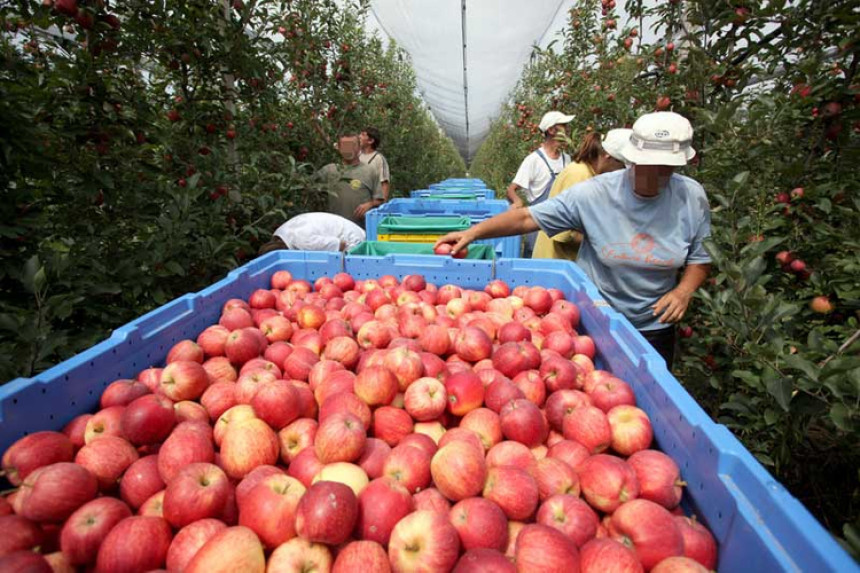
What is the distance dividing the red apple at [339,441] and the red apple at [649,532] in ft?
2.51

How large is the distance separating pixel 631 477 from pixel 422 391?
73cm

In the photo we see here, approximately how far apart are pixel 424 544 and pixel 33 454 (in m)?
1.13

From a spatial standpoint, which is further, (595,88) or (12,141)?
(595,88)

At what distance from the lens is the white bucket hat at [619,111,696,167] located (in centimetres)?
220

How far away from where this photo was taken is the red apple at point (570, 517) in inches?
47.5

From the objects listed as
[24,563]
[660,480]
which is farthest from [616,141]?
[24,563]

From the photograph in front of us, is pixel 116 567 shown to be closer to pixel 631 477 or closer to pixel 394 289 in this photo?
pixel 631 477

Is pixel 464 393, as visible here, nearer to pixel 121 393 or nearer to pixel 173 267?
pixel 121 393

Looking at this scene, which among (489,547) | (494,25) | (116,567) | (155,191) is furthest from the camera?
(494,25)

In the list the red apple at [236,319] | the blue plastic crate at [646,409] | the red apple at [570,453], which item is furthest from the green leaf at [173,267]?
the red apple at [570,453]

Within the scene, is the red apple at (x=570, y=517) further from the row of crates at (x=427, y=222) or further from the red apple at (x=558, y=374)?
the row of crates at (x=427, y=222)

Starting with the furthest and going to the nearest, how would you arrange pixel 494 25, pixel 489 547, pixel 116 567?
pixel 494 25
pixel 489 547
pixel 116 567

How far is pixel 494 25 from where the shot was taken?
43.7 ft

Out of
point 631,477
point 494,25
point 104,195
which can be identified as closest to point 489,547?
point 631,477
